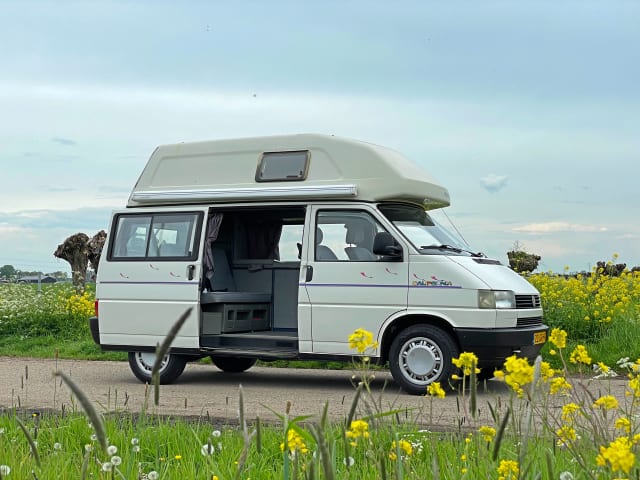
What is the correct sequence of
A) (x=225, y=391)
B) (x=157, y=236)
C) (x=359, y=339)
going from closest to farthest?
(x=359, y=339)
(x=225, y=391)
(x=157, y=236)

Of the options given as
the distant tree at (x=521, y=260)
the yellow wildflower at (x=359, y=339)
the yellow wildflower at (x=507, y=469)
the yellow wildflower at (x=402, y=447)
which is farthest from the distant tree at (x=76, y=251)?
the yellow wildflower at (x=507, y=469)

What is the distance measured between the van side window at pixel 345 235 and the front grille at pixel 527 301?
63.7 inches

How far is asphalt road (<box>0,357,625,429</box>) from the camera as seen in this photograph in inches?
326

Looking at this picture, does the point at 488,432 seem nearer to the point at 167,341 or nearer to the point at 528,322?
the point at 167,341

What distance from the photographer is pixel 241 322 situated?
11391 millimetres

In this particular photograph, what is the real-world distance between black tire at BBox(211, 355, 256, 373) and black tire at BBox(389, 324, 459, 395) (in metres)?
3.37

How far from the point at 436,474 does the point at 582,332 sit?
11472 mm

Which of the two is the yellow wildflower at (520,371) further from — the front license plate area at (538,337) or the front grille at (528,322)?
the front license plate area at (538,337)

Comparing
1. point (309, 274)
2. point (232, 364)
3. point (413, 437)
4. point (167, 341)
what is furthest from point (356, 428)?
point (232, 364)

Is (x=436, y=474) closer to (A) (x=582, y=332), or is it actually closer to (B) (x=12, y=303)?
(A) (x=582, y=332)

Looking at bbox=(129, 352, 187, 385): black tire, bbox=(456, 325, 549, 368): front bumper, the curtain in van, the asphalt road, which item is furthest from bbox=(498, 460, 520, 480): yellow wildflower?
bbox=(129, 352, 187, 385): black tire

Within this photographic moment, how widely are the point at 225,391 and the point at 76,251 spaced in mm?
16502

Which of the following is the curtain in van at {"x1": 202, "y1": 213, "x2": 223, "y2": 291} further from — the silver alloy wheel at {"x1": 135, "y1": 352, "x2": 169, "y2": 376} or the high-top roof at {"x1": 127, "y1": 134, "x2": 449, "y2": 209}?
the silver alloy wheel at {"x1": 135, "y1": 352, "x2": 169, "y2": 376}

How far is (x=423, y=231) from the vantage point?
10.4 m
